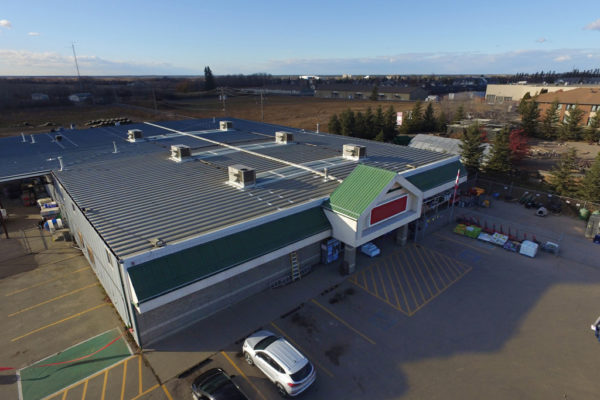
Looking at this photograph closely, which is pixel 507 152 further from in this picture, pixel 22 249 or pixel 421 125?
pixel 22 249

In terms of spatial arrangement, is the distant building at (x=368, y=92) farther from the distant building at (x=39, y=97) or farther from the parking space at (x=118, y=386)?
the parking space at (x=118, y=386)

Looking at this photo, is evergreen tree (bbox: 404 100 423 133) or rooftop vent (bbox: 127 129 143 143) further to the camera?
evergreen tree (bbox: 404 100 423 133)

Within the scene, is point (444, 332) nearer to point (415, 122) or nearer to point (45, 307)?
point (45, 307)

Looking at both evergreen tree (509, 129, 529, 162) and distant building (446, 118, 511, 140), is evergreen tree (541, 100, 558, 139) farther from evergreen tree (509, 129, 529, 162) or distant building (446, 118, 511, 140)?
evergreen tree (509, 129, 529, 162)

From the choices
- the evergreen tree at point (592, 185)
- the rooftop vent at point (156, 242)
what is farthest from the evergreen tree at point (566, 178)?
the rooftop vent at point (156, 242)

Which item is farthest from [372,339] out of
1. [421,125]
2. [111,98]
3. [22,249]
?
[111,98]

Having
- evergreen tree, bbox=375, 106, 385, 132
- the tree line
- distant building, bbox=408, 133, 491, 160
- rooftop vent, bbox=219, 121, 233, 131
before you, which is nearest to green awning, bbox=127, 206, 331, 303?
rooftop vent, bbox=219, 121, 233, 131
